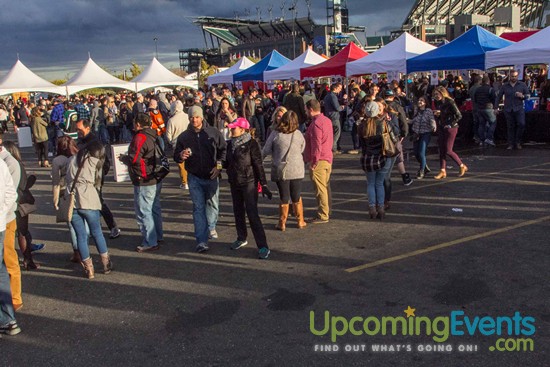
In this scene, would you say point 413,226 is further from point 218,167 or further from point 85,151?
point 85,151

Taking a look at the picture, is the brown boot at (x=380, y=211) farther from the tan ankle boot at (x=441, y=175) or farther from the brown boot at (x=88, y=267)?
the brown boot at (x=88, y=267)

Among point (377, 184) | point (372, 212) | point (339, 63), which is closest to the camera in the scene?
point (377, 184)

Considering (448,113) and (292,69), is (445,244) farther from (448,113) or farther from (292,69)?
(292,69)

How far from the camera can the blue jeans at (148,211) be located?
20.6ft

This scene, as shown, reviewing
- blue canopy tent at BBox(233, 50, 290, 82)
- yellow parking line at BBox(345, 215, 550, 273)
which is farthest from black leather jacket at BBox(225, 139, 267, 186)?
blue canopy tent at BBox(233, 50, 290, 82)

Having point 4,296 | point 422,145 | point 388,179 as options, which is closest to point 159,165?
point 4,296

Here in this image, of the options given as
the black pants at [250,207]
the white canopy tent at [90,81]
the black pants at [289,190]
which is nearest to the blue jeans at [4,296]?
the black pants at [250,207]

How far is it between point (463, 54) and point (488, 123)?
2.21 m

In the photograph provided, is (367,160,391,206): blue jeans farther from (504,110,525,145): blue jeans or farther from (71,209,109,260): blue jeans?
(504,110,525,145): blue jeans

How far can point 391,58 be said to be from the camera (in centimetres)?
1673

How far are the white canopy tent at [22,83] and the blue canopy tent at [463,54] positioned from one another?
62.2ft

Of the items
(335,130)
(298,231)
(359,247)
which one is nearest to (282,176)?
(298,231)

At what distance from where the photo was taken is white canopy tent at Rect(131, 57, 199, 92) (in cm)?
2903

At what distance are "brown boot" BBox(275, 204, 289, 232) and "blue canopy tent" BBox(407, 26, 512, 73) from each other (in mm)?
9386
